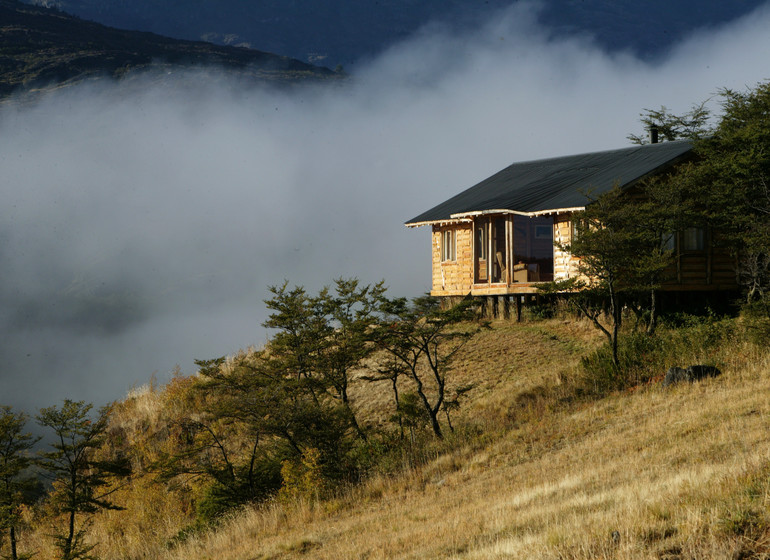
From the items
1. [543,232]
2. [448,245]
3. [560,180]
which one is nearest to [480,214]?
[448,245]

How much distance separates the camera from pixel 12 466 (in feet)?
62.5

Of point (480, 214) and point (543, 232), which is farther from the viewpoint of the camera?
point (543, 232)

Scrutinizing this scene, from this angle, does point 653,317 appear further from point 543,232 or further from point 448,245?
point 543,232

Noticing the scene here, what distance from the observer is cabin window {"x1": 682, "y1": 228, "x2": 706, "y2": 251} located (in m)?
28.7

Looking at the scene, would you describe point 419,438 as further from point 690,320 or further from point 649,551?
point 649,551

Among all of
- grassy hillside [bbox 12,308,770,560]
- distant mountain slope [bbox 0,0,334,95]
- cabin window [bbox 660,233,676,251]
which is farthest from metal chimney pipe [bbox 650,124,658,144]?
distant mountain slope [bbox 0,0,334,95]

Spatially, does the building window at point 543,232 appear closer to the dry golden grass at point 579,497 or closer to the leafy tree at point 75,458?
the dry golden grass at point 579,497

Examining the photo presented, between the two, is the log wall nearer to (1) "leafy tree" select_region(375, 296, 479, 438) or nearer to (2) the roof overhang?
(2) the roof overhang

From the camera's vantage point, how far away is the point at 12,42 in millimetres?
130625

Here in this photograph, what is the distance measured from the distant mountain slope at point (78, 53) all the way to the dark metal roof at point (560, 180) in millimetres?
106477

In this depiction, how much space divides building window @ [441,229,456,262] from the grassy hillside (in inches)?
233

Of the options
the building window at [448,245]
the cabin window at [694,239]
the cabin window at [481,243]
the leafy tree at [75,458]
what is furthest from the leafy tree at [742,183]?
the leafy tree at [75,458]

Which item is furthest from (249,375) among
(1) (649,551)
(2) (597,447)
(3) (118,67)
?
(3) (118,67)

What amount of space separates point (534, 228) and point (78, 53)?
11192 cm
